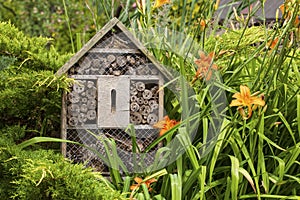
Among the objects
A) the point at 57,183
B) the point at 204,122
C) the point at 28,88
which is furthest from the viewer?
the point at 28,88

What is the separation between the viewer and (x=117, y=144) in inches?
87.8

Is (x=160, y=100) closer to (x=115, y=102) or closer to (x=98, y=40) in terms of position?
(x=115, y=102)

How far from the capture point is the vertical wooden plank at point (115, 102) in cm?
216

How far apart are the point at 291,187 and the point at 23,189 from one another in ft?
3.06

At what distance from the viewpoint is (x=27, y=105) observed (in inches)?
94.3

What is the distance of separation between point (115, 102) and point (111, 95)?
0.03 meters

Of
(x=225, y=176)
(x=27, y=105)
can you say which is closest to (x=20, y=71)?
(x=27, y=105)

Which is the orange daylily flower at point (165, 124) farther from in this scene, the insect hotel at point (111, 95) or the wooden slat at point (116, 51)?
the wooden slat at point (116, 51)

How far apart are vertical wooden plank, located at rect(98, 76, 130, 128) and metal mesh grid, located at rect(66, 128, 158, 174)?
0.13 feet

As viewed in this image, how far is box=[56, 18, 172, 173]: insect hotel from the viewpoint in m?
2.16

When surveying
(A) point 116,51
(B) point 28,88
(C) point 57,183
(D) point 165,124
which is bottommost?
(C) point 57,183

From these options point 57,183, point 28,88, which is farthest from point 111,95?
point 57,183

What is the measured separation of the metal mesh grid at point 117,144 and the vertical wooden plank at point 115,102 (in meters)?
0.04

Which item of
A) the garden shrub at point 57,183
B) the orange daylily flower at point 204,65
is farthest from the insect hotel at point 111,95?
the garden shrub at point 57,183
